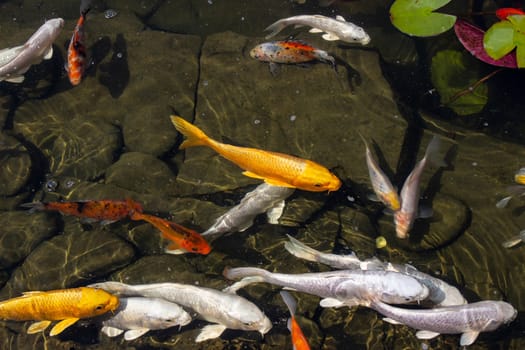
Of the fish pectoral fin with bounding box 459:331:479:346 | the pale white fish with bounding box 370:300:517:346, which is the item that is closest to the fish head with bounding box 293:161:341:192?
the pale white fish with bounding box 370:300:517:346

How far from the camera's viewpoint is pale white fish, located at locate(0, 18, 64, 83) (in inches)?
230

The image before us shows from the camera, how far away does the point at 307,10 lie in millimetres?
6875

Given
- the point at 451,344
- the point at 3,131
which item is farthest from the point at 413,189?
the point at 3,131

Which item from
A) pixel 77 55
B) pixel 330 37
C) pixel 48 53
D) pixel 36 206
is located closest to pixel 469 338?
pixel 330 37

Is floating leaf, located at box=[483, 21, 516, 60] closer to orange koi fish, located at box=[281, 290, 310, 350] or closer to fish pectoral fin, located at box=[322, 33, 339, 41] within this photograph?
fish pectoral fin, located at box=[322, 33, 339, 41]

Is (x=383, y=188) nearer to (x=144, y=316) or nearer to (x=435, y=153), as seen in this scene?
(x=435, y=153)

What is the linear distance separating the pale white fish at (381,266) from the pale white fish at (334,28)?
2753 mm

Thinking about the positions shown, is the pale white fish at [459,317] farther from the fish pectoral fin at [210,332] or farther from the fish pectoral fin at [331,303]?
the fish pectoral fin at [210,332]

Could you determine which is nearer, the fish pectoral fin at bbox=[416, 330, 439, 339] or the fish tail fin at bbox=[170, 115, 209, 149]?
the fish pectoral fin at bbox=[416, 330, 439, 339]

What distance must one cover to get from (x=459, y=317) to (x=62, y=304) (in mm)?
3651

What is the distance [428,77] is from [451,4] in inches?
47.0

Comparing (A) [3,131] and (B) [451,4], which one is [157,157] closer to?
(A) [3,131]

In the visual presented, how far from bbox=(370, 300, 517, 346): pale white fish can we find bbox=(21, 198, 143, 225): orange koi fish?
278 centimetres

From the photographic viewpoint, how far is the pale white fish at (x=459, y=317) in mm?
3957
